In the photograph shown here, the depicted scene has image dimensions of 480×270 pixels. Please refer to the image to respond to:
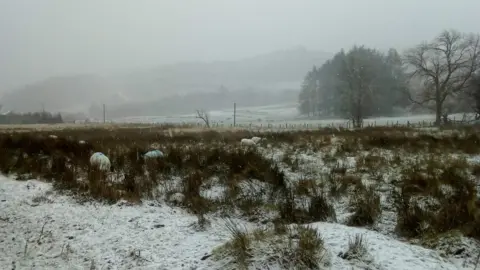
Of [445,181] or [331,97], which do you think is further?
[331,97]

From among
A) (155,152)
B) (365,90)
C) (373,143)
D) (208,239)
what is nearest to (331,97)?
(365,90)

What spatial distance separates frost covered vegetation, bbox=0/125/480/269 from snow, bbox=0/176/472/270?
26 mm

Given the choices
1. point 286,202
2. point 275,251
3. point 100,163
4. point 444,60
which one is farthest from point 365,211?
point 444,60

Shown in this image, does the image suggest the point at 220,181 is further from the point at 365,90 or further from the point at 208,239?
the point at 365,90

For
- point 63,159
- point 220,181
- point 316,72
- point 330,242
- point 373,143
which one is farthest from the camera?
point 316,72

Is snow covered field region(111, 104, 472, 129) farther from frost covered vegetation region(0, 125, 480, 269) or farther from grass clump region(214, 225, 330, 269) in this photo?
grass clump region(214, 225, 330, 269)

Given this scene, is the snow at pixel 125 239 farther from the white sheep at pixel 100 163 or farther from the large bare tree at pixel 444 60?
the large bare tree at pixel 444 60

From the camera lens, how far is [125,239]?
14.0 feet

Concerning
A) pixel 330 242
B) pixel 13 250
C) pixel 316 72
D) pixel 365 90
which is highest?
pixel 316 72

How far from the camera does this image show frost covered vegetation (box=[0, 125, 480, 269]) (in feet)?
11.0

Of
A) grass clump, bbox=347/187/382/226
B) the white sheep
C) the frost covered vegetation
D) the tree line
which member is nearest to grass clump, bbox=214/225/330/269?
the frost covered vegetation

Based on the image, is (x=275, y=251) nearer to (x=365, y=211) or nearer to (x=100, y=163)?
(x=365, y=211)

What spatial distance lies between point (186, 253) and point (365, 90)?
44852 mm

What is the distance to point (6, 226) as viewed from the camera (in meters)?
4.79
